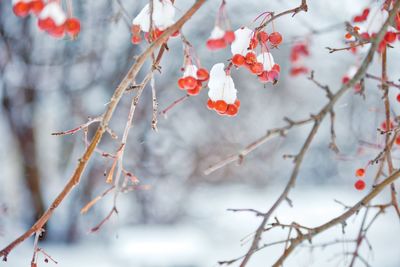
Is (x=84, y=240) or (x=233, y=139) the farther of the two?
(x=233, y=139)

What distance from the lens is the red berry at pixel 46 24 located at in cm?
109

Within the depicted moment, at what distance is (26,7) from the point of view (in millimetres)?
1103

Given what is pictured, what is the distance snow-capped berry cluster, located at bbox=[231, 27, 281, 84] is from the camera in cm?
137

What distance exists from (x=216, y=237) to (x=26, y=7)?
216 inches

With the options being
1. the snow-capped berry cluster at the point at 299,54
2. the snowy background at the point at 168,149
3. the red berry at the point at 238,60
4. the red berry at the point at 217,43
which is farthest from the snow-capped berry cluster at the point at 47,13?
the snowy background at the point at 168,149

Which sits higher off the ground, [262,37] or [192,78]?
[262,37]

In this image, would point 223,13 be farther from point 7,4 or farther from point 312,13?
point 312,13

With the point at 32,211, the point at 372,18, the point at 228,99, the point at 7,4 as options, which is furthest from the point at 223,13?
the point at 32,211

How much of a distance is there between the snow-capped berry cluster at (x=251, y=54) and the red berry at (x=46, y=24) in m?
0.46

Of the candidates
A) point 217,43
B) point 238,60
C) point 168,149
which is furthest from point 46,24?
point 168,149

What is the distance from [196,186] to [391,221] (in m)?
2.58

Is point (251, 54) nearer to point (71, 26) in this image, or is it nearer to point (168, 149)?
point (71, 26)

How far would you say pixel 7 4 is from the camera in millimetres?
5031

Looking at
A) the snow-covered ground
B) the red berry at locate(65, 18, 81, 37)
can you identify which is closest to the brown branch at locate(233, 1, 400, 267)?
the red berry at locate(65, 18, 81, 37)
